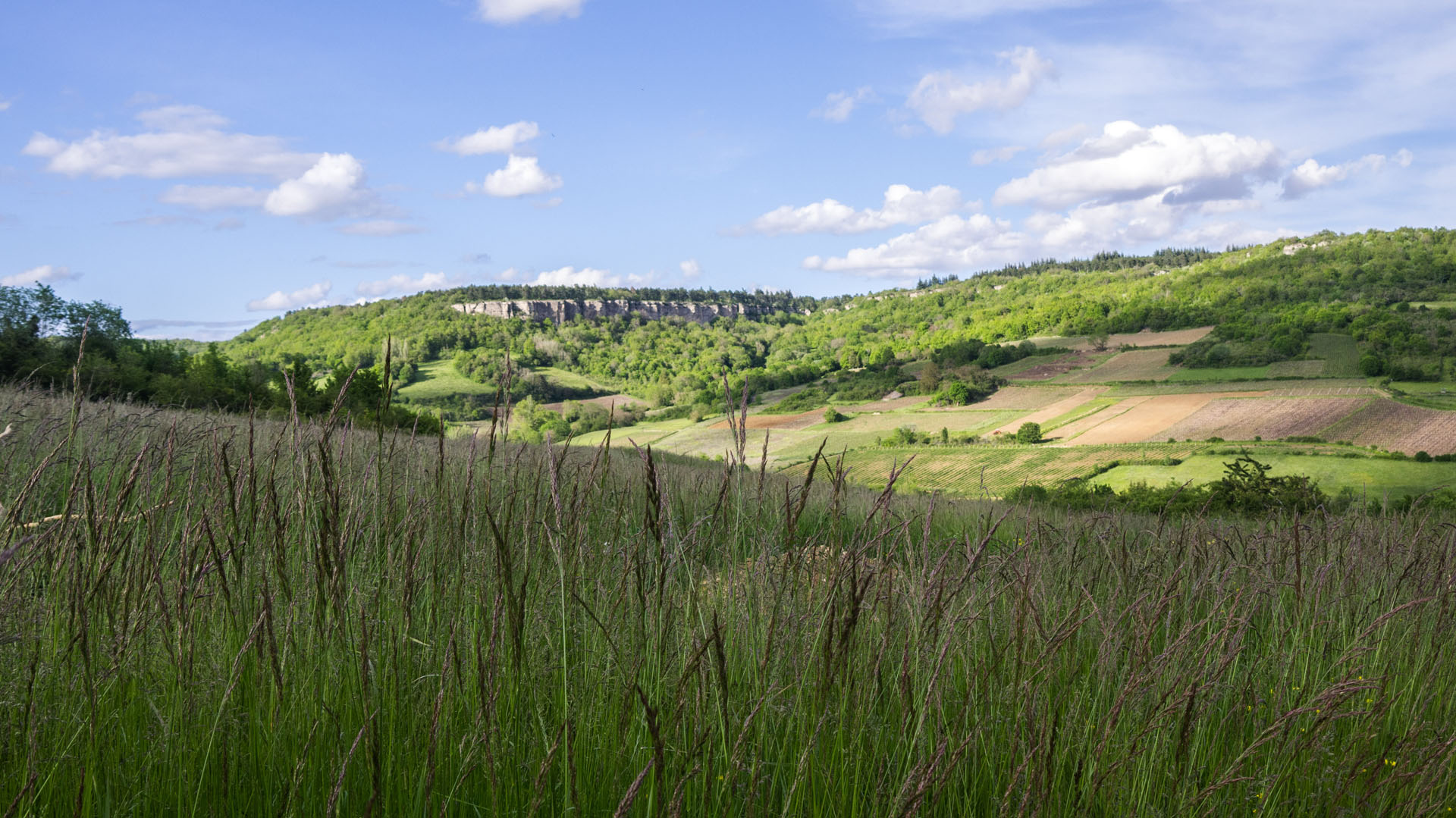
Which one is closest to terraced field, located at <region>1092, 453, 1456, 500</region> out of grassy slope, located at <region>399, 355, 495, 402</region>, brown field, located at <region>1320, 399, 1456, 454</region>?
brown field, located at <region>1320, 399, 1456, 454</region>

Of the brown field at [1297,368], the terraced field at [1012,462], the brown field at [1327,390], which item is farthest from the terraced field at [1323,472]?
the brown field at [1297,368]

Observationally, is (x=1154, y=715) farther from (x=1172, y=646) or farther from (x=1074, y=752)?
(x=1074, y=752)

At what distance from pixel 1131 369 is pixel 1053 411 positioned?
12.9 m

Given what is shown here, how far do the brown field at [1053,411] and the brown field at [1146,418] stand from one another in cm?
357

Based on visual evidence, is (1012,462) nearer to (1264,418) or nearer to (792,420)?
(1264,418)

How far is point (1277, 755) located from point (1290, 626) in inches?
47.1

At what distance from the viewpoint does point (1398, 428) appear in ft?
141

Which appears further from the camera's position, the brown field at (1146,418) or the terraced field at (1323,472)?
the brown field at (1146,418)

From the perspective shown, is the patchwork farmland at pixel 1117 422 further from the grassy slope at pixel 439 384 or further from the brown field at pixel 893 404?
the grassy slope at pixel 439 384

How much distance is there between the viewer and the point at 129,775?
58.3 inches

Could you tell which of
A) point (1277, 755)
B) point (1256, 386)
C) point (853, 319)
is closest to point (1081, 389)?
point (1256, 386)

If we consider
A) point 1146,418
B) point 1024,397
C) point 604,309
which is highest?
point 604,309

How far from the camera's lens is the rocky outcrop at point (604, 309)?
494 ft

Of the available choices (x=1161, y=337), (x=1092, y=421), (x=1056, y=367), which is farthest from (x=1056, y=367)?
(x=1092, y=421)
